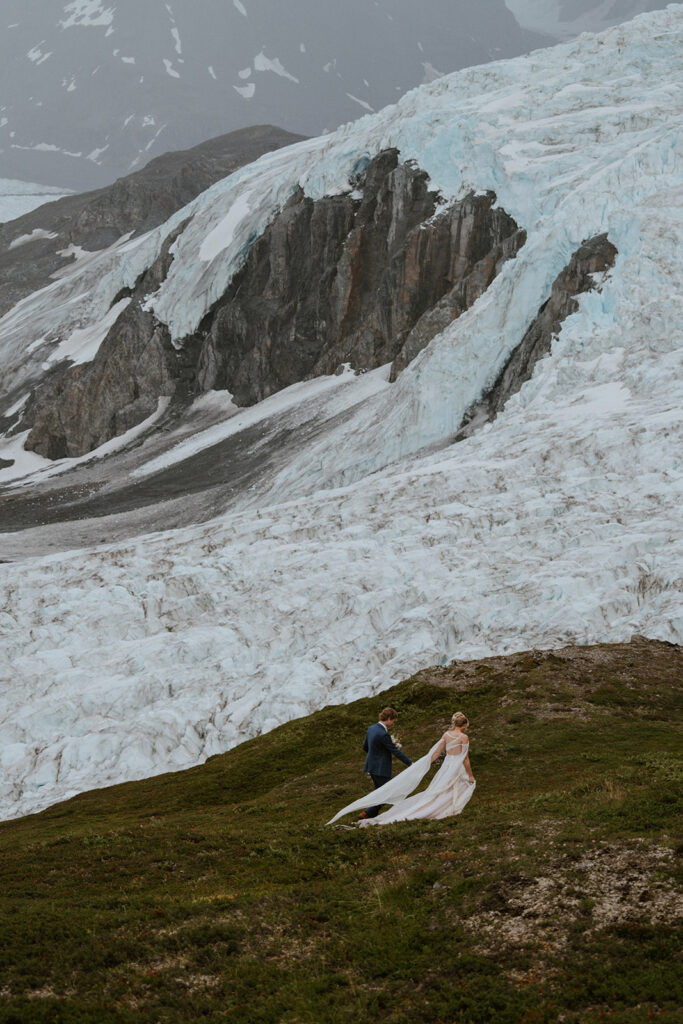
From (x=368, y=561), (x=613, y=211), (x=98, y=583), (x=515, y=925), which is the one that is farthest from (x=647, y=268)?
(x=515, y=925)

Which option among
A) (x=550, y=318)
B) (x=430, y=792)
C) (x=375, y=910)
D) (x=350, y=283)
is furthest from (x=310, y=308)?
(x=375, y=910)

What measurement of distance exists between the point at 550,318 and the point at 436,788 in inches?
2070

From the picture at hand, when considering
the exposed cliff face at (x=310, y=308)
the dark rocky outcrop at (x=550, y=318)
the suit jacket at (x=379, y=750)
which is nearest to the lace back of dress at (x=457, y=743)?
the suit jacket at (x=379, y=750)

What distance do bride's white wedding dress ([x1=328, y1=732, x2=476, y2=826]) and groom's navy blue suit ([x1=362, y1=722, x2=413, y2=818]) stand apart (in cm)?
51

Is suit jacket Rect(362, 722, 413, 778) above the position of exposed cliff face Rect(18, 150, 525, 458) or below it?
below

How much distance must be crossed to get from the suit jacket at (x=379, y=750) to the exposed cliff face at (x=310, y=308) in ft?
229

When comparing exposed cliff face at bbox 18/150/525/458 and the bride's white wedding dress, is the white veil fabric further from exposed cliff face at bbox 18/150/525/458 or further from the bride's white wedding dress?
exposed cliff face at bbox 18/150/525/458

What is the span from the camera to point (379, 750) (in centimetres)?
1898

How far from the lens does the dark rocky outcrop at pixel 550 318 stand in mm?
63375

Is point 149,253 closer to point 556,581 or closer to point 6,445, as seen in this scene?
point 6,445

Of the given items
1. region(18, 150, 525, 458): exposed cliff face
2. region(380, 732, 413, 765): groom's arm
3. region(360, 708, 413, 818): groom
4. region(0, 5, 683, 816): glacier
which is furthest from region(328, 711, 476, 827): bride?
region(18, 150, 525, 458): exposed cliff face

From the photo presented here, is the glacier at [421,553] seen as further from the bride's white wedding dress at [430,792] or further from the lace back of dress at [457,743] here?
the lace back of dress at [457,743]

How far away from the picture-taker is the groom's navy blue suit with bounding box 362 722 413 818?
61.7 ft

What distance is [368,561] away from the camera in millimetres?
42312
